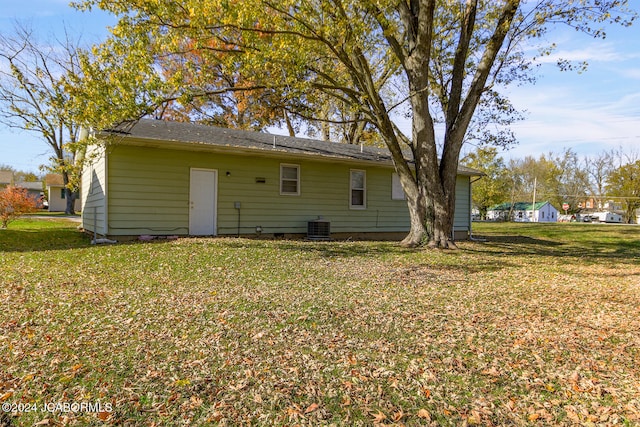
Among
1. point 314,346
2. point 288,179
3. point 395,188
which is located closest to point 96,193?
point 288,179

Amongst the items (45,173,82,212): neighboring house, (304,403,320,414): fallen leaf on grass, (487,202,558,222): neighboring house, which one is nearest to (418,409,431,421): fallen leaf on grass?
(304,403,320,414): fallen leaf on grass

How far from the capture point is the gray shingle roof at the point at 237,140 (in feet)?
32.7

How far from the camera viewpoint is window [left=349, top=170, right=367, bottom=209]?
523 inches

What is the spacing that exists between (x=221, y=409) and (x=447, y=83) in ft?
34.9

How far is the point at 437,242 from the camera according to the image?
961cm

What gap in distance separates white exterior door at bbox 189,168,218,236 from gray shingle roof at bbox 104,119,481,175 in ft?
3.27

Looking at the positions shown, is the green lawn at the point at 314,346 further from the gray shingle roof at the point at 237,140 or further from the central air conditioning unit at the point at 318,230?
the central air conditioning unit at the point at 318,230

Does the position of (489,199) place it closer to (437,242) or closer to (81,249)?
(437,242)

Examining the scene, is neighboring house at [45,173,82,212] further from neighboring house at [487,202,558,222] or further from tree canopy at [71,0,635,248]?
neighboring house at [487,202,558,222]

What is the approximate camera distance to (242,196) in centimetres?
1130

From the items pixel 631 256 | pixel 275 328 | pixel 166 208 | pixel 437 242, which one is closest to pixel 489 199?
pixel 631 256

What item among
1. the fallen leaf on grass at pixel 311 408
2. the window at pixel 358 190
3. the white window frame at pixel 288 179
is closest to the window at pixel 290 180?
the white window frame at pixel 288 179

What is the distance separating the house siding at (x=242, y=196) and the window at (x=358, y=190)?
0.16m

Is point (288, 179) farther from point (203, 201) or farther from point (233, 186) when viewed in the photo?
point (203, 201)
